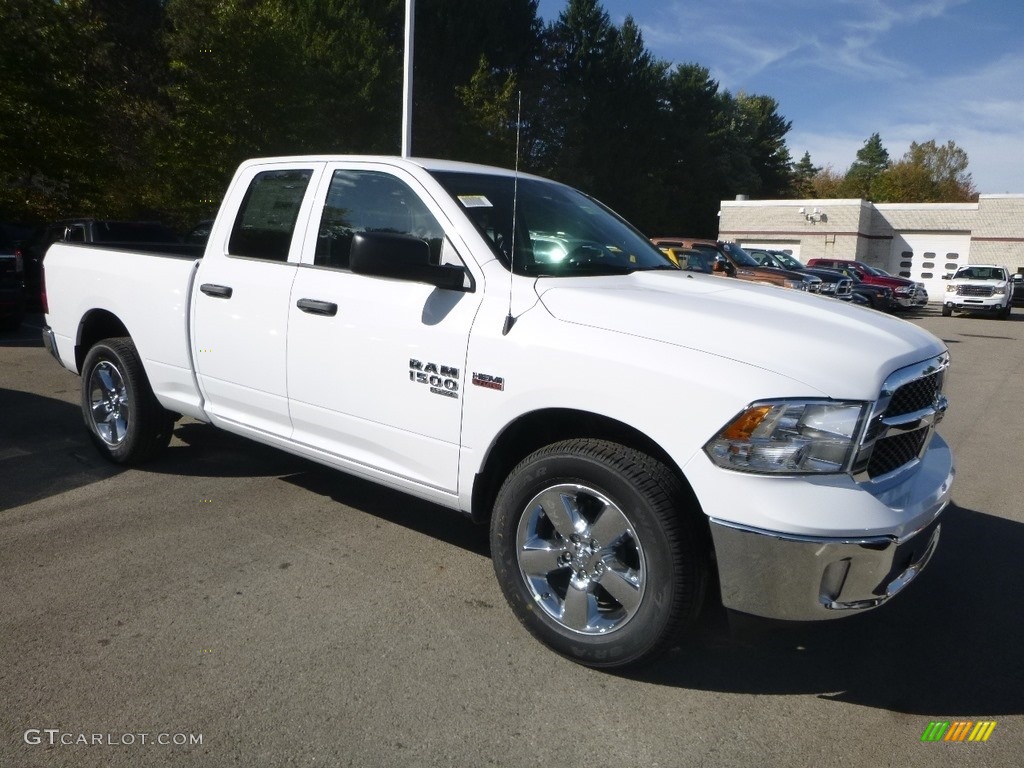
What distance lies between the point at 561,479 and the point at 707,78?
60537mm

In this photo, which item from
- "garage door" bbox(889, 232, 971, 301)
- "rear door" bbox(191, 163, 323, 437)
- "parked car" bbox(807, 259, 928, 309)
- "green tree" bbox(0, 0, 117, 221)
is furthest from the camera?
"garage door" bbox(889, 232, 971, 301)

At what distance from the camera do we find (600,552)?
315 cm

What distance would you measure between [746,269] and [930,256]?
2821 centimetres

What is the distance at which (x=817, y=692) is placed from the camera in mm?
3168

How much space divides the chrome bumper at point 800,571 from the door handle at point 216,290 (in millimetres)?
2905

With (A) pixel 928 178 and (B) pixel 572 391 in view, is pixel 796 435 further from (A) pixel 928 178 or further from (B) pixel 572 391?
(A) pixel 928 178

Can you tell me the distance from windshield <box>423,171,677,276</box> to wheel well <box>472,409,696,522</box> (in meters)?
0.66

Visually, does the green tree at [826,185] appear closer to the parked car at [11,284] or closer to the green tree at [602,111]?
the green tree at [602,111]

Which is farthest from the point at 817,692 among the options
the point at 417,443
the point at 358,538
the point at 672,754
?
the point at 358,538

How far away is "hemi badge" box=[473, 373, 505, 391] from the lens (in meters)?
3.32

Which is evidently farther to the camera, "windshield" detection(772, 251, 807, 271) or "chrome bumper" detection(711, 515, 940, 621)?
"windshield" detection(772, 251, 807, 271)

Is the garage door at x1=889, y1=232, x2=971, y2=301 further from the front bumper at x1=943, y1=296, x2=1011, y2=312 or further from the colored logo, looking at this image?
the colored logo

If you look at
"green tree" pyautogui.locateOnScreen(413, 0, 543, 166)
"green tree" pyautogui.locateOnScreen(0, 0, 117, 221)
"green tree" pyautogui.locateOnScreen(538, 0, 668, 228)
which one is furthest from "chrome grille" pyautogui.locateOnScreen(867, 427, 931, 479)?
"green tree" pyautogui.locateOnScreen(538, 0, 668, 228)

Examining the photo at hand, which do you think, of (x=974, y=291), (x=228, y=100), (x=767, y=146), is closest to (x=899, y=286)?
(x=974, y=291)
